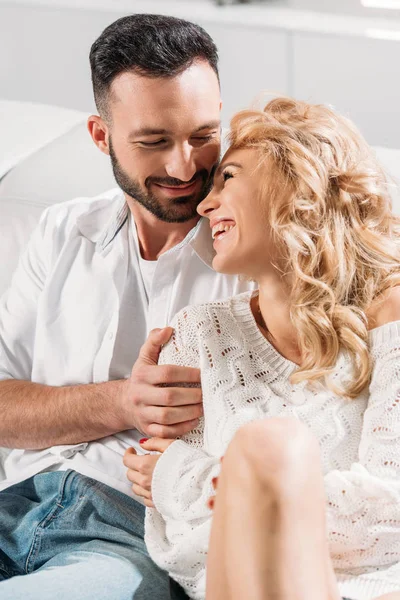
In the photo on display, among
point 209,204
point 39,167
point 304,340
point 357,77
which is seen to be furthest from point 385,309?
point 357,77

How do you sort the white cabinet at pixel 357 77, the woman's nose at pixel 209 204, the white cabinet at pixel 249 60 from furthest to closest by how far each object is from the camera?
the white cabinet at pixel 249 60 → the white cabinet at pixel 357 77 → the woman's nose at pixel 209 204

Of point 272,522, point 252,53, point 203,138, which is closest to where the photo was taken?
point 272,522

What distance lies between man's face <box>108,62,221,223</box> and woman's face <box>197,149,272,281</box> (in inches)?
5.5

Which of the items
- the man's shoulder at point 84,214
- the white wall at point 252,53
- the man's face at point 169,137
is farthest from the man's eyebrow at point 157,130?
the white wall at point 252,53

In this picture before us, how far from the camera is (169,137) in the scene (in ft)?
6.06

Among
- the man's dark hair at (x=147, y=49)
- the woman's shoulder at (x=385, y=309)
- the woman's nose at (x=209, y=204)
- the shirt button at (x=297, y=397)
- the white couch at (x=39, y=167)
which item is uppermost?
the man's dark hair at (x=147, y=49)

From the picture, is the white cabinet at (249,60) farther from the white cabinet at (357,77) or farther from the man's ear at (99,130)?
the man's ear at (99,130)

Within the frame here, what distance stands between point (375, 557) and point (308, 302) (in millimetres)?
419

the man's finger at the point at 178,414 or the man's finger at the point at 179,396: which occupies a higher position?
the man's finger at the point at 179,396

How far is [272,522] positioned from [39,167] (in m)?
1.41

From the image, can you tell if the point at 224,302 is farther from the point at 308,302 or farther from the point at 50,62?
the point at 50,62

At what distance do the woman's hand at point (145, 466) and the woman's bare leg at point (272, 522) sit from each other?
339 millimetres

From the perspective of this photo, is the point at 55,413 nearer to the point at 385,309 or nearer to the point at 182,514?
the point at 182,514

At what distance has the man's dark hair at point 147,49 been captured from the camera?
1.84m
